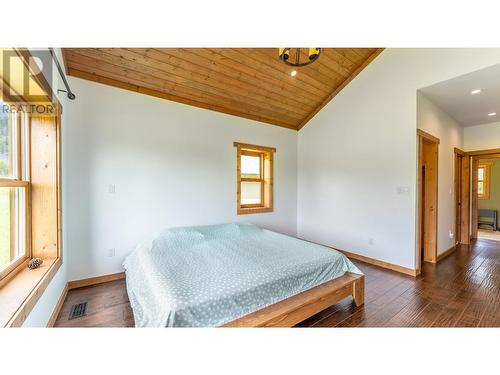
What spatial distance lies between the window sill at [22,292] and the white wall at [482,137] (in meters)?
6.93

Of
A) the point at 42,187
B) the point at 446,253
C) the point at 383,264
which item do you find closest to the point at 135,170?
the point at 42,187

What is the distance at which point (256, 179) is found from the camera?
13.9 ft

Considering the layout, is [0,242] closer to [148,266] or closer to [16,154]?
[16,154]

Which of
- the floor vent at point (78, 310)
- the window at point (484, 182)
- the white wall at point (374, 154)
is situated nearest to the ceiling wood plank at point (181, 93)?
the white wall at point (374, 154)

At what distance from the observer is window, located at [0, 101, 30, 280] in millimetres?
1526

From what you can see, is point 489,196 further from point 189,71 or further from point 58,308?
point 58,308

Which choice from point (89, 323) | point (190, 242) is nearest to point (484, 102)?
point (190, 242)

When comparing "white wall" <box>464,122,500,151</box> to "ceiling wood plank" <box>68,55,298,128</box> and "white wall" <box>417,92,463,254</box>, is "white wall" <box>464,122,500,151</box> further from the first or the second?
"ceiling wood plank" <box>68,55,298,128</box>

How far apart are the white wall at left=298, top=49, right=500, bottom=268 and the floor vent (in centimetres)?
380

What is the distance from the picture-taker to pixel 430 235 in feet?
11.6

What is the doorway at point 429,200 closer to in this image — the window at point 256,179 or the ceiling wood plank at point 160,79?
the window at point 256,179

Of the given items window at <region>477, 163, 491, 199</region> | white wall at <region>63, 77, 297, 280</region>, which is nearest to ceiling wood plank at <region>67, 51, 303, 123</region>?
white wall at <region>63, 77, 297, 280</region>
